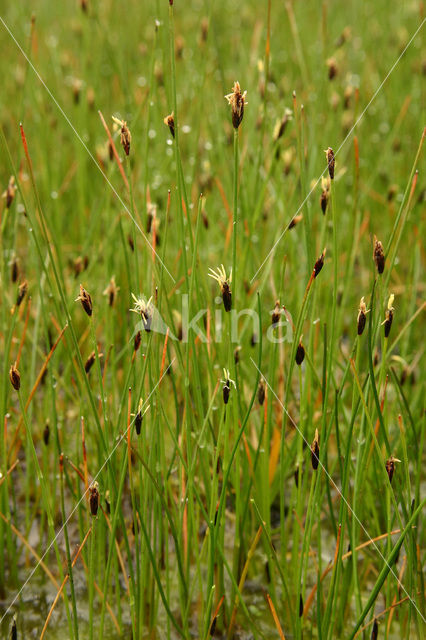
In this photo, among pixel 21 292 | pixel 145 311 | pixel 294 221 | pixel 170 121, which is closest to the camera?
pixel 145 311

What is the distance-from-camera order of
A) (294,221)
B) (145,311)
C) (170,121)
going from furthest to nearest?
(294,221)
(170,121)
(145,311)

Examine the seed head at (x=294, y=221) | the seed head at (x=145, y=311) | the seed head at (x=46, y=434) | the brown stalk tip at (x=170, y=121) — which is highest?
the brown stalk tip at (x=170, y=121)

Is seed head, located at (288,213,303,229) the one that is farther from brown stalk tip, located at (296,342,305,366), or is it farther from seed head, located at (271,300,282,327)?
brown stalk tip, located at (296,342,305,366)

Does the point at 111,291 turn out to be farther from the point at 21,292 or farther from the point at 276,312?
the point at 276,312

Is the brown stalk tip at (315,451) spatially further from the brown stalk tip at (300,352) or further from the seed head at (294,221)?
the seed head at (294,221)

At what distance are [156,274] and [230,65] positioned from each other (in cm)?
235

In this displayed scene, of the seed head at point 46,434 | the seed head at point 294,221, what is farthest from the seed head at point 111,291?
the seed head at point 294,221

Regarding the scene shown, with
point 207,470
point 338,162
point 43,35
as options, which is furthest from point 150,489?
point 43,35

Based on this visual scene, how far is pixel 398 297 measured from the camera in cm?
216

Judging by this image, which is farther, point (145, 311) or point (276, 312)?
point (276, 312)

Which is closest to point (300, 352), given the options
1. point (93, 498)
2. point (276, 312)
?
point (276, 312)

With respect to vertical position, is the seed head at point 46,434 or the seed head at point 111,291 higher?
the seed head at point 111,291

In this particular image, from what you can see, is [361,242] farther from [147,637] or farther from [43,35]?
[43,35]

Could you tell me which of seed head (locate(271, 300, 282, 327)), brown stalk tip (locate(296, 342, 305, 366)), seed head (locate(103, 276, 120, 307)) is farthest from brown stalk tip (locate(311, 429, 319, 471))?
seed head (locate(103, 276, 120, 307))
